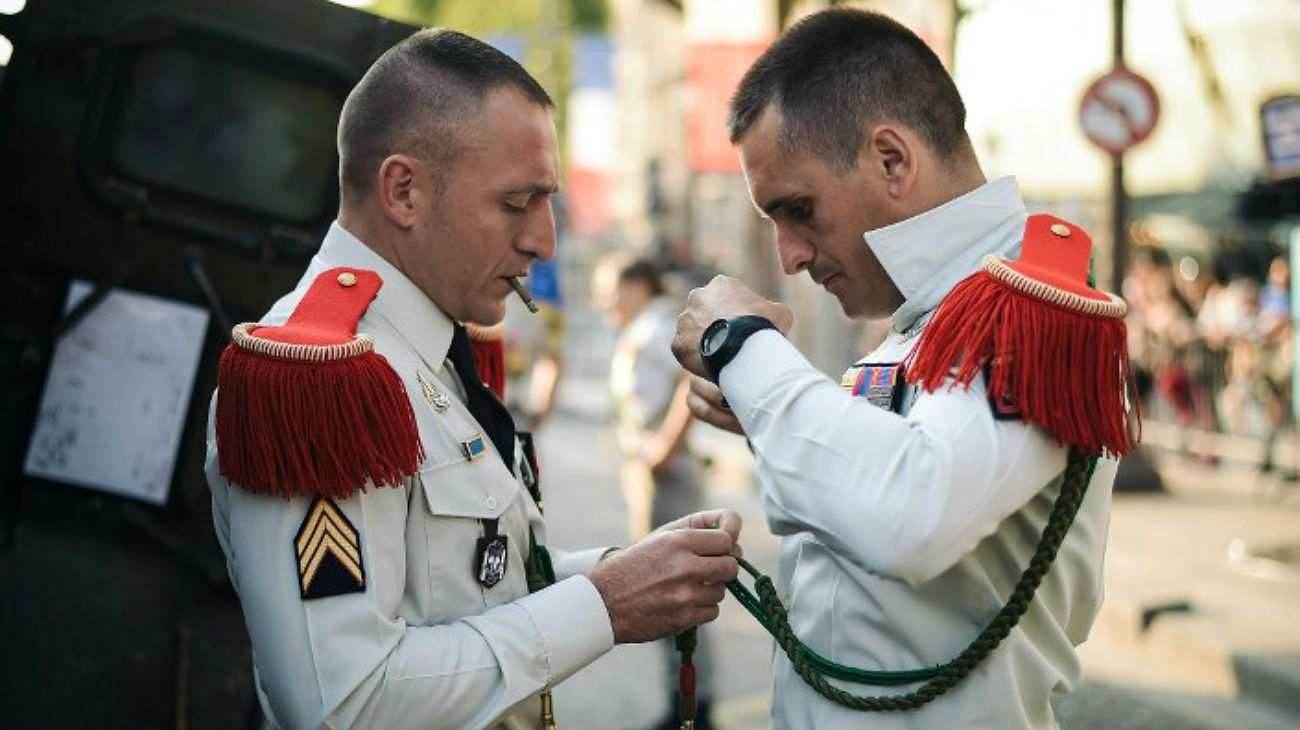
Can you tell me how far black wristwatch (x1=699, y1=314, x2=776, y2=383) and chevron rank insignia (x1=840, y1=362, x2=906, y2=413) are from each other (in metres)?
0.22

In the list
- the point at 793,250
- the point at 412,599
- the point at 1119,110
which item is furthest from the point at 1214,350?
the point at 412,599

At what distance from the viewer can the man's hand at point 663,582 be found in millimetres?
2260

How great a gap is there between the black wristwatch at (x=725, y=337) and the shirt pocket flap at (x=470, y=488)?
0.43 m

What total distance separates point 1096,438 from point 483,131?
108 cm

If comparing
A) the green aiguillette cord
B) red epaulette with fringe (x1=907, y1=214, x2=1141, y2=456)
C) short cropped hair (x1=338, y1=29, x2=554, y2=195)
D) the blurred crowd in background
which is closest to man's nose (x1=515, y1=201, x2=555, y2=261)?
short cropped hair (x1=338, y1=29, x2=554, y2=195)

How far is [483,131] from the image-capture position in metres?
2.33

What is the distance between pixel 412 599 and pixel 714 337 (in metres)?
A: 0.61

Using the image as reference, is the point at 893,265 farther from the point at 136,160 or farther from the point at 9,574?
the point at 9,574

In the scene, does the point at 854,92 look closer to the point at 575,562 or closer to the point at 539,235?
the point at 539,235

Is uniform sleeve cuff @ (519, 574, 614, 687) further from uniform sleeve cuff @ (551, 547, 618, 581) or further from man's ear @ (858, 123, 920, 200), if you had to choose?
man's ear @ (858, 123, 920, 200)

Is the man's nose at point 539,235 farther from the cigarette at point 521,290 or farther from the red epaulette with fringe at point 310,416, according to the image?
the red epaulette with fringe at point 310,416

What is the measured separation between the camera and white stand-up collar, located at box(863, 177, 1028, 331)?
7.20 feet

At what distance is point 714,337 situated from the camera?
82.8 inches

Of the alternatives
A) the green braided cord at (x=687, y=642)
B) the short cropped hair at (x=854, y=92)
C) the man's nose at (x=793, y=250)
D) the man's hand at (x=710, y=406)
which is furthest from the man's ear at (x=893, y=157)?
the green braided cord at (x=687, y=642)
